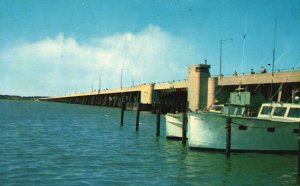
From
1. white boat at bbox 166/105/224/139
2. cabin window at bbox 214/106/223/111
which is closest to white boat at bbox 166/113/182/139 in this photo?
white boat at bbox 166/105/224/139

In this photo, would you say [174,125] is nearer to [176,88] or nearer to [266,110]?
[266,110]

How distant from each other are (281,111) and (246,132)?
12.8 ft

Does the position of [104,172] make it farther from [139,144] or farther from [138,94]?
[138,94]

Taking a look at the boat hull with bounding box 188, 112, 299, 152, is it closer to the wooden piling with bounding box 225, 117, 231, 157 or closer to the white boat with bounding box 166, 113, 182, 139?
the wooden piling with bounding box 225, 117, 231, 157

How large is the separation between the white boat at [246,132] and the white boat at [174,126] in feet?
23.4

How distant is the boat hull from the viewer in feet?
85.9

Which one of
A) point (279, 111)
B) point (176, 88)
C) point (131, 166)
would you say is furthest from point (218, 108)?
point (176, 88)

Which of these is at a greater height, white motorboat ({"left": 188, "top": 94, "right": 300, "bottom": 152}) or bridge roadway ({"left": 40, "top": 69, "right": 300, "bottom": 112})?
bridge roadway ({"left": 40, "top": 69, "right": 300, "bottom": 112})

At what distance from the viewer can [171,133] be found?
35.8 m

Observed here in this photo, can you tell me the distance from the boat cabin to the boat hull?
4.54ft

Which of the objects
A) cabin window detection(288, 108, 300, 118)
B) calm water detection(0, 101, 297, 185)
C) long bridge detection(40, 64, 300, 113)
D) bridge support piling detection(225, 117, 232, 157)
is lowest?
calm water detection(0, 101, 297, 185)

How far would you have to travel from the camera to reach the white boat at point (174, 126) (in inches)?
1374

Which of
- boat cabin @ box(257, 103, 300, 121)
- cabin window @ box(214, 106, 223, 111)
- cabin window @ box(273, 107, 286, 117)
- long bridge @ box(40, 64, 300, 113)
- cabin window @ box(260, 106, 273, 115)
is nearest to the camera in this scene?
boat cabin @ box(257, 103, 300, 121)

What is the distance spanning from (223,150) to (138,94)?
10420 cm
